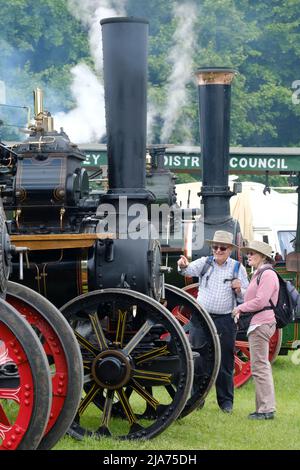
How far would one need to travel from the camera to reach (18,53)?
42.9ft

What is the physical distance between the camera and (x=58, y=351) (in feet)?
18.3

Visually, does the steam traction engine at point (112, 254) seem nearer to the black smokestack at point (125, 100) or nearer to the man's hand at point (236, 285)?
the black smokestack at point (125, 100)

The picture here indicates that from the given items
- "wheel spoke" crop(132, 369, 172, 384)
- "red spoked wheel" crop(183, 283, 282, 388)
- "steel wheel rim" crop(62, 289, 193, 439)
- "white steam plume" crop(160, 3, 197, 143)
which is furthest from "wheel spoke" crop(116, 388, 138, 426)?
"white steam plume" crop(160, 3, 197, 143)

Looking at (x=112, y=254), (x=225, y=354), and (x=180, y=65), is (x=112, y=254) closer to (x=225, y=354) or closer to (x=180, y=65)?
(x=225, y=354)

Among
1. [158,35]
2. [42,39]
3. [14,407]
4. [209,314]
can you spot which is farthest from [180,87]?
[14,407]

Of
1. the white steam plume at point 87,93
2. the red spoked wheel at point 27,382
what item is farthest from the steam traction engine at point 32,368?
the white steam plume at point 87,93

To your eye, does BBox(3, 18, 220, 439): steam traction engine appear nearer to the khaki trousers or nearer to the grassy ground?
the grassy ground

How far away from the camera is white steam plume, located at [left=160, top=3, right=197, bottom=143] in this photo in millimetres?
13492

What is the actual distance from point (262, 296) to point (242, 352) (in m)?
2.37

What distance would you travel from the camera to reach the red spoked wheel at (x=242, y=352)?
376 inches

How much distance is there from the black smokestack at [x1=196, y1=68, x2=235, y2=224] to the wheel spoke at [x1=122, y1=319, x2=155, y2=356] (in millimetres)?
4042

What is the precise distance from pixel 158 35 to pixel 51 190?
8.30m

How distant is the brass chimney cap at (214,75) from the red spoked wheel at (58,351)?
18.0ft

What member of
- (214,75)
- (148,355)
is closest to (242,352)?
(214,75)
